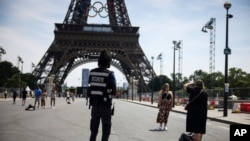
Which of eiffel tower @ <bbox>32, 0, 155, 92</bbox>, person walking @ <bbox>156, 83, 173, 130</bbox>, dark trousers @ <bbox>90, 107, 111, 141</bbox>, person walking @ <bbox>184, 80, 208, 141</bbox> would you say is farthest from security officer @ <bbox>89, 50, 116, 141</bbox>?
eiffel tower @ <bbox>32, 0, 155, 92</bbox>

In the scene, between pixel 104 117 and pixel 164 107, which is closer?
pixel 104 117

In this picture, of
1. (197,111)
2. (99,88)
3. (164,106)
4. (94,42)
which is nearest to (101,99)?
(99,88)

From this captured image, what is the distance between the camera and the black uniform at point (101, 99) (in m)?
7.15

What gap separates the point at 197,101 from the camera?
895cm

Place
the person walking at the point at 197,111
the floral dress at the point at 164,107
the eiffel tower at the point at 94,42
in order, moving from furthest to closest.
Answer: the eiffel tower at the point at 94,42 → the floral dress at the point at 164,107 → the person walking at the point at 197,111

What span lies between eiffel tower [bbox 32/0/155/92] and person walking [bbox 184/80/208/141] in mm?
62918

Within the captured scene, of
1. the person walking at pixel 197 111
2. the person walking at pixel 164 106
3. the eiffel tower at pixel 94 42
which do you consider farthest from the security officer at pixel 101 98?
the eiffel tower at pixel 94 42

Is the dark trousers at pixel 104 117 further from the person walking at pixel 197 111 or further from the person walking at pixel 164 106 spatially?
the person walking at pixel 164 106

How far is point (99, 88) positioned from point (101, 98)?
0.19 m

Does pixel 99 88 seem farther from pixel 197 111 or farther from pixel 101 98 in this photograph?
pixel 197 111

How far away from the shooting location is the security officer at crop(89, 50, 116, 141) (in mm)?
7152

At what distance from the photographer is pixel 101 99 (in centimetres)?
720

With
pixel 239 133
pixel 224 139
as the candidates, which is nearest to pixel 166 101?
pixel 224 139

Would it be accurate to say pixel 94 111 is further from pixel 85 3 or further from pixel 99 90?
pixel 85 3
